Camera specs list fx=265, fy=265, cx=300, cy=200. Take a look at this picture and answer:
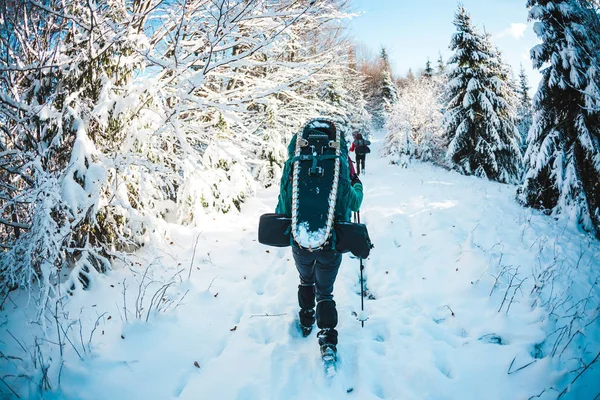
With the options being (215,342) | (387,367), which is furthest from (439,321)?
(215,342)

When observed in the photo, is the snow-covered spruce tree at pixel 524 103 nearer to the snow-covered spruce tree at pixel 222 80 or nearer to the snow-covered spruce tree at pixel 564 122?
the snow-covered spruce tree at pixel 564 122

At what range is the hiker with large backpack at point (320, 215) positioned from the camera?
218cm

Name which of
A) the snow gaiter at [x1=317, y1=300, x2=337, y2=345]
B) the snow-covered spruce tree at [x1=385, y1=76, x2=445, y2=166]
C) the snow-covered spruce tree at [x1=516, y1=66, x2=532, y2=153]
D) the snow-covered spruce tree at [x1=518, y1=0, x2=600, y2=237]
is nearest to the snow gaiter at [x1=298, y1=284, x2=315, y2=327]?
the snow gaiter at [x1=317, y1=300, x2=337, y2=345]

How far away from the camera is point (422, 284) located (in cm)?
371

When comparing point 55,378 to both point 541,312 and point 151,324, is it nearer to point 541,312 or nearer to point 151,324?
point 151,324

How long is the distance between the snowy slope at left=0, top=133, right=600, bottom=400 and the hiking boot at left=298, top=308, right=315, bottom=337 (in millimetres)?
90

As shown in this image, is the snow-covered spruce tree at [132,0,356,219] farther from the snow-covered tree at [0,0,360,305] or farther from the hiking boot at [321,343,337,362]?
the hiking boot at [321,343,337,362]

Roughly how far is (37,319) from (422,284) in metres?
4.31

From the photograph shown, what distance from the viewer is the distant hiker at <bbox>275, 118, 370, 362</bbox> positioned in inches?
85.9

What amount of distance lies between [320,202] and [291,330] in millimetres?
1481

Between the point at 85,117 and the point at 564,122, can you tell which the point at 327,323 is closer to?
the point at 85,117

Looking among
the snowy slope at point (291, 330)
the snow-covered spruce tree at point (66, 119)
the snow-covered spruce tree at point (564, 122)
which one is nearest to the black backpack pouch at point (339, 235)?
the snowy slope at point (291, 330)

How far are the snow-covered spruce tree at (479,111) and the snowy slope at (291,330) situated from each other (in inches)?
399

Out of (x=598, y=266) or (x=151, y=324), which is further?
(x=598, y=266)
